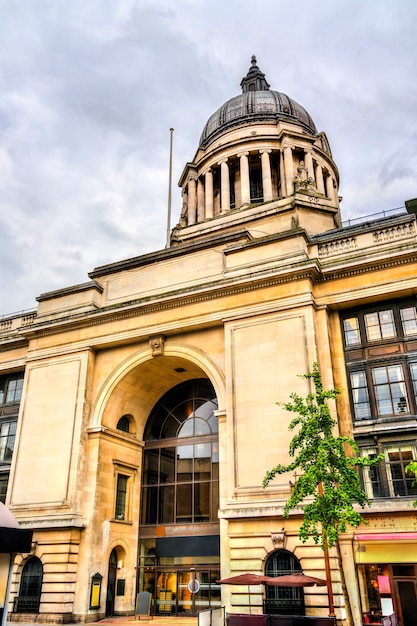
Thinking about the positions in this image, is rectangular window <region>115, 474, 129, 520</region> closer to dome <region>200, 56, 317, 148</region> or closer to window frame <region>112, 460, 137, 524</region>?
window frame <region>112, 460, 137, 524</region>

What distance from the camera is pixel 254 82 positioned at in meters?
53.3

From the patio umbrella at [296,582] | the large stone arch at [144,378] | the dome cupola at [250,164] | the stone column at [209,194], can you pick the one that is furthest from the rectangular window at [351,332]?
the stone column at [209,194]

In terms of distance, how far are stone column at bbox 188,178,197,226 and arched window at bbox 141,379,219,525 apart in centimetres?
1716

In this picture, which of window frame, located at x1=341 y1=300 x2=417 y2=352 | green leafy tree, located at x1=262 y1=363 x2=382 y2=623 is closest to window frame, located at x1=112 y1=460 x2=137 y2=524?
green leafy tree, located at x1=262 y1=363 x2=382 y2=623

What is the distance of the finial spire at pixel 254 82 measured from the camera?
5288cm

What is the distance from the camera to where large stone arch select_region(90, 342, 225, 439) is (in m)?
26.0

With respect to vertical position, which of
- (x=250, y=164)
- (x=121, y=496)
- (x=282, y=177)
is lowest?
(x=121, y=496)

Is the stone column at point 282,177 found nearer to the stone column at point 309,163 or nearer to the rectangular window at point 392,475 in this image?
the stone column at point 309,163

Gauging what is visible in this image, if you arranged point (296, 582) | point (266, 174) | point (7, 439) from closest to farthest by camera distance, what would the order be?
point (296, 582) → point (7, 439) → point (266, 174)

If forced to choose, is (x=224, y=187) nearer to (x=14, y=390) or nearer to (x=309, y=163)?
(x=309, y=163)

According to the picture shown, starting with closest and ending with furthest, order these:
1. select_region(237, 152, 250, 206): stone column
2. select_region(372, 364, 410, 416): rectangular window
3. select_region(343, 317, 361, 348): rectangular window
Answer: select_region(372, 364, 410, 416): rectangular window < select_region(343, 317, 361, 348): rectangular window < select_region(237, 152, 250, 206): stone column

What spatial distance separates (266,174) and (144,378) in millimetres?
19853

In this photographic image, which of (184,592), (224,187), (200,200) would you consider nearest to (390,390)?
(184,592)

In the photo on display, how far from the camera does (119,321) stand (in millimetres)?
27984
